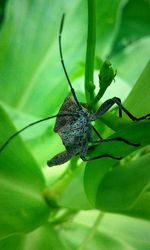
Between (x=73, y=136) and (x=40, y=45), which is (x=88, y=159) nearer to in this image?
(x=73, y=136)

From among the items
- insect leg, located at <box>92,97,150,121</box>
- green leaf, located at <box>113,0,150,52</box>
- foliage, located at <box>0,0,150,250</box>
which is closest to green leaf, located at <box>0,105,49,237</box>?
foliage, located at <box>0,0,150,250</box>

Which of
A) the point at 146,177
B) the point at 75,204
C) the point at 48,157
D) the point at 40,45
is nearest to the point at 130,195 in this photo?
the point at 146,177

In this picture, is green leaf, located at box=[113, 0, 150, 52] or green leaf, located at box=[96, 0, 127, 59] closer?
green leaf, located at box=[96, 0, 127, 59]

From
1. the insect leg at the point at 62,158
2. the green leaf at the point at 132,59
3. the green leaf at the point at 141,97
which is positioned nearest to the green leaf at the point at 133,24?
the green leaf at the point at 132,59

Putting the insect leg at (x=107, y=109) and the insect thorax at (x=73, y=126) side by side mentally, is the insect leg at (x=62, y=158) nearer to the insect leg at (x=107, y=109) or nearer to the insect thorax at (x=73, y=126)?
the insect thorax at (x=73, y=126)

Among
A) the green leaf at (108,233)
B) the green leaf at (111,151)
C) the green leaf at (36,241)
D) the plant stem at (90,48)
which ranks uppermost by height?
the plant stem at (90,48)

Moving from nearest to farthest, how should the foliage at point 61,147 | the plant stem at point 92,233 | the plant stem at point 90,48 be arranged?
the plant stem at point 90,48
the foliage at point 61,147
the plant stem at point 92,233

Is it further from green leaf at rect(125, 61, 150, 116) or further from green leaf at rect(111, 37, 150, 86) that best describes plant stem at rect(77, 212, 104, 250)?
green leaf at rect(111, 37, 150, 86)
